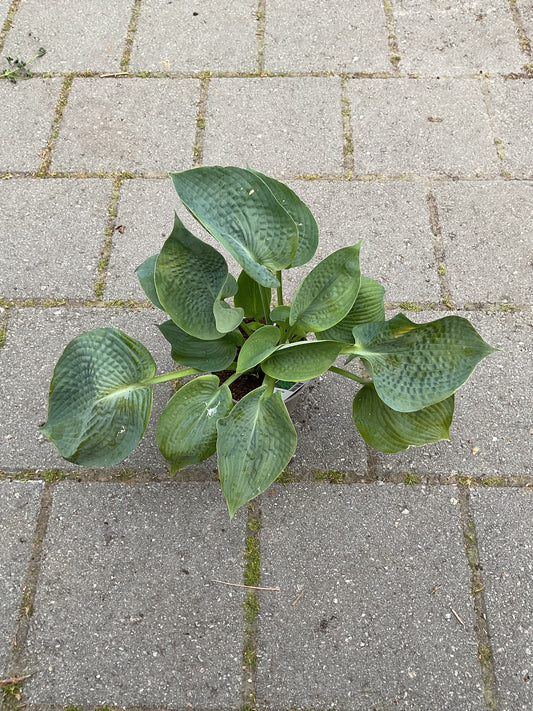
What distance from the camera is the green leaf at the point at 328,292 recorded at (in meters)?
1.24

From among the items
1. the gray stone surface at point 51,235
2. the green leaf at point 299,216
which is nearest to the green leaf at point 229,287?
the green leaf at point 299,216

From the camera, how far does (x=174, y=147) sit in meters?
2.12

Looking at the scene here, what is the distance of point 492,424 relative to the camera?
1619 millimetres

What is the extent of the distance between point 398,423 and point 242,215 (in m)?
0.50

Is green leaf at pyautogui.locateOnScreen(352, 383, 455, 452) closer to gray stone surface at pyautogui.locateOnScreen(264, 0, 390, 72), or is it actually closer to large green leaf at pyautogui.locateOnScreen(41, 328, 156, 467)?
large green leaf at pyautogui.locateOnScreen(41, 328, 156, 467)

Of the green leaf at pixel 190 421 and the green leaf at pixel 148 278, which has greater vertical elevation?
the green leaf at pixel 148 278

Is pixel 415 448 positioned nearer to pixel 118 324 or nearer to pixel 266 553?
pixel 266 553

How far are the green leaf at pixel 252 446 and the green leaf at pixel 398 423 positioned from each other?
0.66 feet

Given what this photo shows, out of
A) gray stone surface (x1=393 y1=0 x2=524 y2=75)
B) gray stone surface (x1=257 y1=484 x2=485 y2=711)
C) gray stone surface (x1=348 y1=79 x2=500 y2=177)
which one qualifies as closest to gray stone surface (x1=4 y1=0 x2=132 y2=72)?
gray stone surface (x1=348 y1=79 x2=500 y2=177)

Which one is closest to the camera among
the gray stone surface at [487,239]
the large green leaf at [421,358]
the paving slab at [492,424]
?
the large green leaf at [421,358]

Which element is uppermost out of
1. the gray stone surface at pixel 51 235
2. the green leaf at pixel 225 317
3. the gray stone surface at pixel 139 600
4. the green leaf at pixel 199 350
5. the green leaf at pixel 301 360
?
the green leaf at pixel 225 317

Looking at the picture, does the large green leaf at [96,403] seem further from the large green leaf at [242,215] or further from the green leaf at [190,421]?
the large green leaf at [242,215]

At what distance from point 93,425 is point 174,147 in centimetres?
118

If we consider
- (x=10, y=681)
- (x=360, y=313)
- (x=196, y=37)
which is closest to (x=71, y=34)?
(x=196, y=37)
